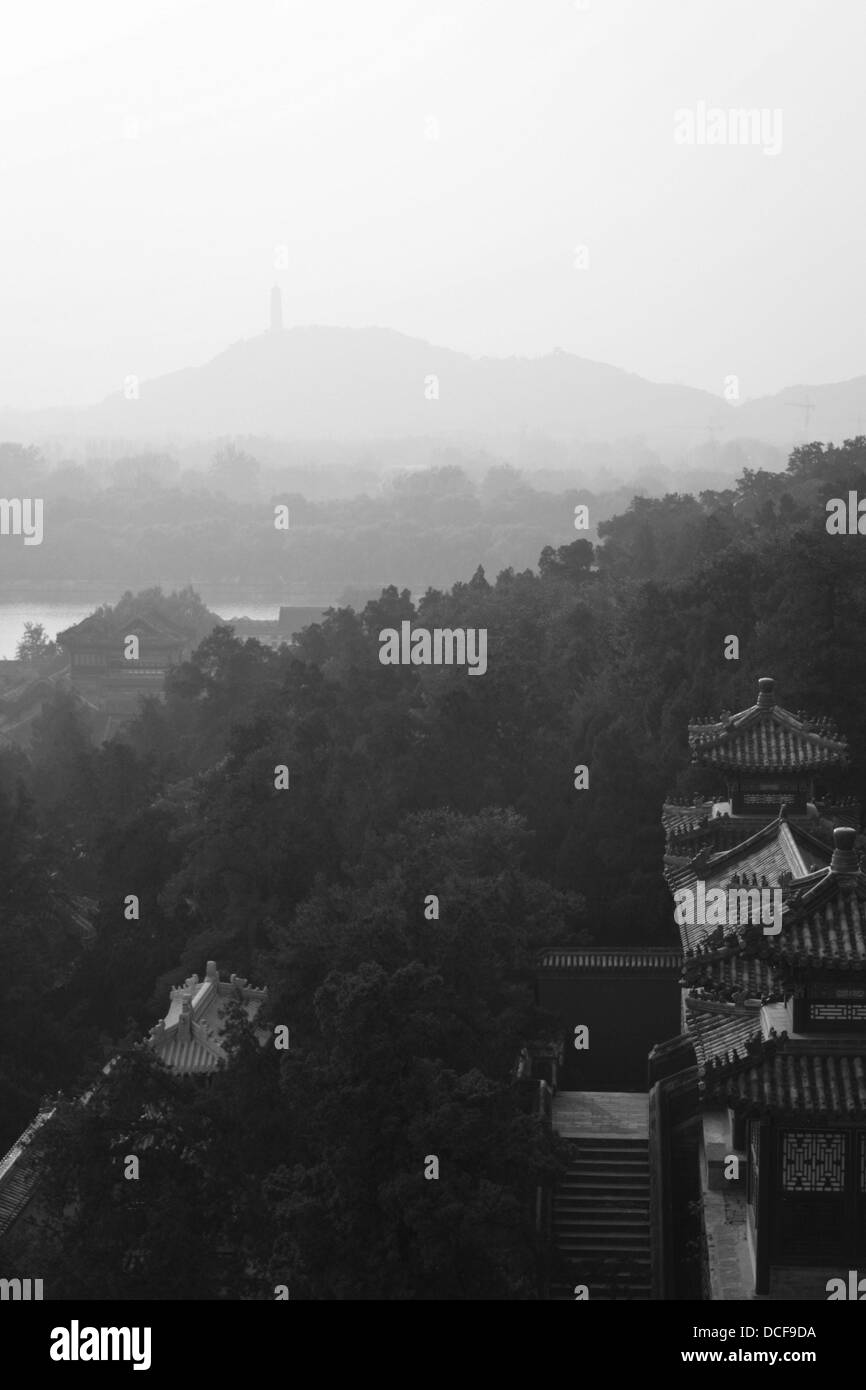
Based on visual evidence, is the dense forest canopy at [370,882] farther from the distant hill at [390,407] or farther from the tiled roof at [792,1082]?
the distant hill at [390,407]

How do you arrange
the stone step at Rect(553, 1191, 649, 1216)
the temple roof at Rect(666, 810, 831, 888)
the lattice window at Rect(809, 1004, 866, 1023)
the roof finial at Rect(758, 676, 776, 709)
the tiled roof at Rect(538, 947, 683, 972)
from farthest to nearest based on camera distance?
the tiled roof at Rect(538, 947, 683, 972) → the roof finial at Rect(758, 676, 776, 709) → the stone step at Rect(553, 1191, 649, 1216) → the temple roof at Rect(666, 810, 831, 888) → the lattice window at Rect(809, 1004, 866, 1023)

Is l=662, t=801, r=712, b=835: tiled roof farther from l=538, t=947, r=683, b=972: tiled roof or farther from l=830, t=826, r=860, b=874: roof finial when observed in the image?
l=830, t=826, r=860, b=874: roof finial

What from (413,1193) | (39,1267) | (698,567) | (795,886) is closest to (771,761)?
(795,886)

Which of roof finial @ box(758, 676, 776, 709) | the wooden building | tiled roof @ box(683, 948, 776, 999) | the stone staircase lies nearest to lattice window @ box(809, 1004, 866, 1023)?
the wooden building

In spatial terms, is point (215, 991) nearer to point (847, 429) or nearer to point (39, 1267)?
point (39, 1267)

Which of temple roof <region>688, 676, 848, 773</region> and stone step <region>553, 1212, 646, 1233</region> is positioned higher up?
temple roof <region>688, 676, 848, 773</region>

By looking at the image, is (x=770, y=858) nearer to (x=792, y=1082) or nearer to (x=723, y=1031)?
(x=723, y=1031)

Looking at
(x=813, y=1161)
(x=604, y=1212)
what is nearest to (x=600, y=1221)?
(x=604, y=1212)

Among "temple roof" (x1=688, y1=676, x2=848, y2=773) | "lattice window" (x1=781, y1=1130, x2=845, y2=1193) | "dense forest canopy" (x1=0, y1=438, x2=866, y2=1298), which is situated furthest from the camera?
"temple roof" (x1=688, y1=676, x2=848, y2=773)
